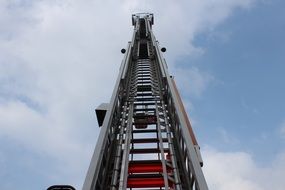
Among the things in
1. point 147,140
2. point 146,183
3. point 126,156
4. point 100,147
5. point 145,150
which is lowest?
point 146,183

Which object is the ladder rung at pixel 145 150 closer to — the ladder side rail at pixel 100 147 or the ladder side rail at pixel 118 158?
the ladder side rail at pixel 118 158

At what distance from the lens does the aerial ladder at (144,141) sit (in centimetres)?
598

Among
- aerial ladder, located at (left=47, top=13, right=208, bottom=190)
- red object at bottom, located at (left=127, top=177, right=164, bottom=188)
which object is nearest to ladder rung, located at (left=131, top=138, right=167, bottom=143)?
aerial ladder, located at (left=47, top=13, right=208, bottom=190)

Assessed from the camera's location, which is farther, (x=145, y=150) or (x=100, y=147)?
(x=145, y=150)

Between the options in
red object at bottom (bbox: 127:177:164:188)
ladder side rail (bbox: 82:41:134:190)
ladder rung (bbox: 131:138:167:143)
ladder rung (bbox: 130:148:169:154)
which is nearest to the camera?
ladder side rail (bbox: 82:41:134:190)

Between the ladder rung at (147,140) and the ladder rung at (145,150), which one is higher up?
the ladder rung at (147,140)

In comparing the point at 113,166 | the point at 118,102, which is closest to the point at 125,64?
the point at 118,102

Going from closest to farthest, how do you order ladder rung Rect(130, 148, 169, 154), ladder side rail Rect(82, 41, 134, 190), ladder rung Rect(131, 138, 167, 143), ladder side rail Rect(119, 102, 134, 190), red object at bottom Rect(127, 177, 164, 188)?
ladder side rail Rect(82, 41, 134, 190) < ladder side rail Rect(119, 102, 134, 190) < red object at bottom Rect(127, 177, 164, 188) < ladder rung Rect(130, 148, 169, 154) < ladder rung Rect(131, 138, 167, 143)

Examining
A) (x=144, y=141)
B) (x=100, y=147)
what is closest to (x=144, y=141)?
(x=144, y=141)

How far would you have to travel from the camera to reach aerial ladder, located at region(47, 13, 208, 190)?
5984 mm

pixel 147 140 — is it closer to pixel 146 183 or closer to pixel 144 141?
pixel 144 141

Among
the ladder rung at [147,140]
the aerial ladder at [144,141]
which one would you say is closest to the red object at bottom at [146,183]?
the aerial ladder at [144,141]

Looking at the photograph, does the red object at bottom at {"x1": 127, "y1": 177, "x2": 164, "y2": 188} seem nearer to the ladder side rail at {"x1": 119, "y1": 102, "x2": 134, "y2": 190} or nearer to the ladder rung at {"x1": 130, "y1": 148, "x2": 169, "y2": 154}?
the ladder side rail at {"x1": 119, "y1": 102, "x2": 134, "y2": 190}

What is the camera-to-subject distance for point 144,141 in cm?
777
